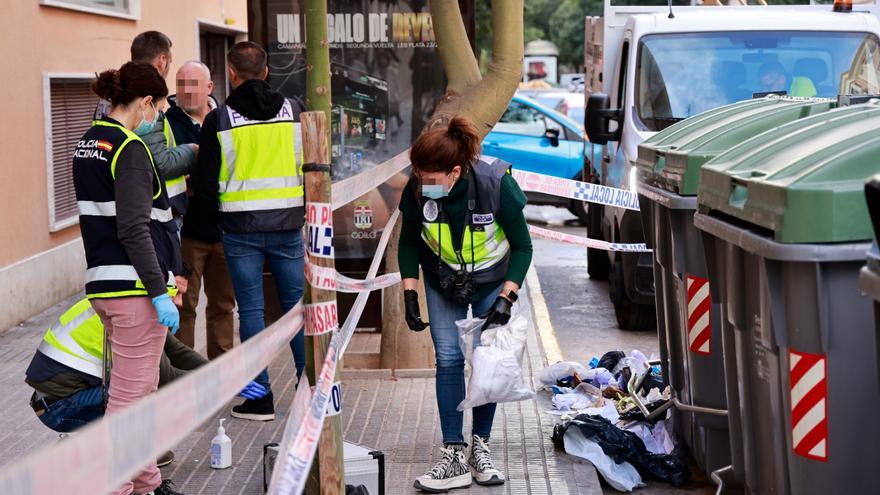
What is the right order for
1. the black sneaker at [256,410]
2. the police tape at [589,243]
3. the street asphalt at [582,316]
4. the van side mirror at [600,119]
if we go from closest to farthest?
the street asphalt at [582,316]
the black sneaker at [256,410]
the police tape at [589,243]
the van side mirror at [600,119]

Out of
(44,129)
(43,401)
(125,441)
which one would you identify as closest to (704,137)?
(43,401)

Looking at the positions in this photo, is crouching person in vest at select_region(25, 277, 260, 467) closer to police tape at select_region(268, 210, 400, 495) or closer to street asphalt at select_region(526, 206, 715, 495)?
police tape at select_region(268, 210, 400, 495)

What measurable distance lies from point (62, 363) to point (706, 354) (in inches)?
111

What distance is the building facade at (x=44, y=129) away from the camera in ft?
32.9

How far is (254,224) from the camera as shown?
6453 mm

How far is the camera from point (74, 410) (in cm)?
511

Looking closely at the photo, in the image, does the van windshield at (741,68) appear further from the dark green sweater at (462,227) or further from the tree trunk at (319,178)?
the tree trunk at (319,178)

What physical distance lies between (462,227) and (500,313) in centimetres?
42

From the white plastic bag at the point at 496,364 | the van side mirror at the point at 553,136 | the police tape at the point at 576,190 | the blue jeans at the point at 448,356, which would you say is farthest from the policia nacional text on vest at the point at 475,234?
the van side mirror at the point at 553,136

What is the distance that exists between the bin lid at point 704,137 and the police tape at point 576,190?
4.83 feet

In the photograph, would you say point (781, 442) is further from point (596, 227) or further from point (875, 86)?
point (596, 227)

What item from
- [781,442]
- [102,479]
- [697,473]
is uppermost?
[102,479]

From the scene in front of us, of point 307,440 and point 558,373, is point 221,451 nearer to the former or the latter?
point 307,440

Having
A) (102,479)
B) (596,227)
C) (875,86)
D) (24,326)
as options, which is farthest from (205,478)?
(596,227)
